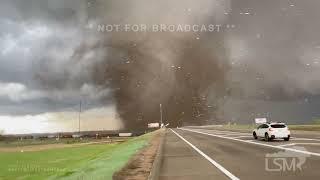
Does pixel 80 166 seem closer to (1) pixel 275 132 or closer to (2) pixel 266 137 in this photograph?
(1) pixel 275 132

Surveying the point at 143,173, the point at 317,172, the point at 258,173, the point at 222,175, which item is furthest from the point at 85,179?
the point at 317,172

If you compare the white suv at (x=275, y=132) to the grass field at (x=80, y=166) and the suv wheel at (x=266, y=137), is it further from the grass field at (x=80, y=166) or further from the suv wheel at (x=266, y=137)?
the grass field at (x=80, y=166)

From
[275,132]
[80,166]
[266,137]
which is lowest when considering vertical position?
[80,166]

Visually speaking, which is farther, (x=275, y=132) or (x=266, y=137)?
(x=266, y=137)

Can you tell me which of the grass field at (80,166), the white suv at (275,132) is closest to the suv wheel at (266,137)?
the white suv at (275,132)

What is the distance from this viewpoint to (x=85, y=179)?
14766mm

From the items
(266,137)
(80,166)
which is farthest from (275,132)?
(80,166)

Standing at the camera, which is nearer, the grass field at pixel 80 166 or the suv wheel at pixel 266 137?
the grass field at pixel 80 166

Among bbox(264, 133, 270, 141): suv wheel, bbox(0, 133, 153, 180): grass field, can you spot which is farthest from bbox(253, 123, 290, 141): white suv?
bbox(0, 133, 153, 180): grass field

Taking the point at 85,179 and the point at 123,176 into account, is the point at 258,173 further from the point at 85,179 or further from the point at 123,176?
the point at 85,179

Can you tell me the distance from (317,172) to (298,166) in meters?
2.13

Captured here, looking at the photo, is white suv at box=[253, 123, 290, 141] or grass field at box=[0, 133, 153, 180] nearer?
grass field at box=[0, 133, 153, 180]

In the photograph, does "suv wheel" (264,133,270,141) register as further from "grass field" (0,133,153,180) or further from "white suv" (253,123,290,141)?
"grass field" (0,133,153,180)

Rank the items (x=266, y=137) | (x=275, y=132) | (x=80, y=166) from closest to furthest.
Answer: (x=80, y=166) → (x=275, y=132) → (x=266, y=137)
